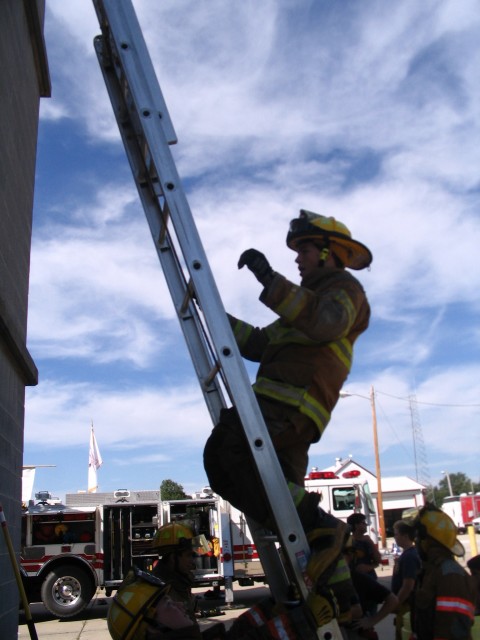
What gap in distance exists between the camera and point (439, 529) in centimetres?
397

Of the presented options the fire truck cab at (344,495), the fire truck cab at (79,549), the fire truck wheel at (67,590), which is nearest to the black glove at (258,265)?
the fire truck cab at (79,549)

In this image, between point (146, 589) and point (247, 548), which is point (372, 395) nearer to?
point (247, 548)

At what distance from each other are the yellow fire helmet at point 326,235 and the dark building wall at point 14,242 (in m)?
1.38

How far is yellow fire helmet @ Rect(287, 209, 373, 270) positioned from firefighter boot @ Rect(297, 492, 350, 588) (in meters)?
0.99

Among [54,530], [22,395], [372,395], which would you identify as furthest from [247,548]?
[372,395]

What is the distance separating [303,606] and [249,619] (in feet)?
0.84

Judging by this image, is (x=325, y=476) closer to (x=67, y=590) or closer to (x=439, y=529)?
(x=67, y=590)

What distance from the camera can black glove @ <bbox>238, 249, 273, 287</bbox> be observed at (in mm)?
2471

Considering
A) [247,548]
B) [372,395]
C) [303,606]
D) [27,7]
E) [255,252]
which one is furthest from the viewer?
[372,395]

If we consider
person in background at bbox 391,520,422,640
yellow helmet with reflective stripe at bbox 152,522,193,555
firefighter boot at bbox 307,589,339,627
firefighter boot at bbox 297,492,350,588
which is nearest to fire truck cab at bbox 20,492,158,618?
person in background at bbox 391,520,422,640

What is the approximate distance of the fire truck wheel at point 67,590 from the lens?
1255 cm

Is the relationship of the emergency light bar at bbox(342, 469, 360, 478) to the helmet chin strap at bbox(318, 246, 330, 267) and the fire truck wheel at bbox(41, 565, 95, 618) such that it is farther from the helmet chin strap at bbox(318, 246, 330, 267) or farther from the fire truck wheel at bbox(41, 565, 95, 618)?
the helmet chin strap at bbox(318, 246, 330, 267)

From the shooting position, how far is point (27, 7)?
4348 mm

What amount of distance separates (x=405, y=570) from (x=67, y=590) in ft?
29.7
